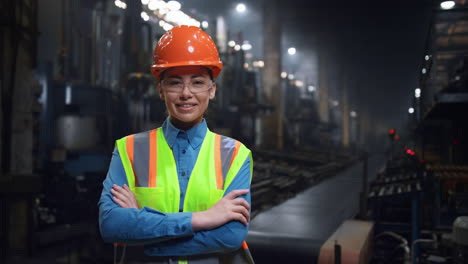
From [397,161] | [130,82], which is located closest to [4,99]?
[130,82]

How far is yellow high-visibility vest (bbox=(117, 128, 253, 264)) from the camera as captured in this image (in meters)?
1.84

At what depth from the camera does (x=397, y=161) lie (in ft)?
43.8

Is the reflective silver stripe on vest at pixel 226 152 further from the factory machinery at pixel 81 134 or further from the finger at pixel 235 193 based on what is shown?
the factory machinery at pixel 81 134

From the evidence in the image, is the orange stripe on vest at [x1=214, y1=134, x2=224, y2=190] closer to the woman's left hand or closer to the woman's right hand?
the woman's right hand

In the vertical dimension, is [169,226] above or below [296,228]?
above

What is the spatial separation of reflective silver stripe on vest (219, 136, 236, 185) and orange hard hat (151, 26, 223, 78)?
38cm

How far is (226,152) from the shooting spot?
1.95 metres

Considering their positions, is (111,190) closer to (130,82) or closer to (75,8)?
(130,82)

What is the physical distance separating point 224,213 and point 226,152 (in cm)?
32

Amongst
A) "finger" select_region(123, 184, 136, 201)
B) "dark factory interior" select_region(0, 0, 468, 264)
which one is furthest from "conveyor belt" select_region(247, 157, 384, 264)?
"finger" select_region(123, 184, 136, 201)

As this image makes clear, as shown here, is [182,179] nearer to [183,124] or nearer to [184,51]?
[183,124]

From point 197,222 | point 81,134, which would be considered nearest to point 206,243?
point 197,222

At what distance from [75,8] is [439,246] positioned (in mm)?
13948

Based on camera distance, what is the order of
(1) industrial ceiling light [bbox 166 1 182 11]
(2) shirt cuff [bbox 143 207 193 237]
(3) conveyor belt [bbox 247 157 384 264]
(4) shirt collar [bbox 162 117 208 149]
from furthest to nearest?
Result: 1. (1) industrial ceiling light [bbox 166 1 182 11]
2. (3) conveyor belt [bbox 247 157 384 264]
3. (4) shirt collar [bbox 162 117 208 149]
4. (2) shirt cuff [bbox 143 207 193 237]
